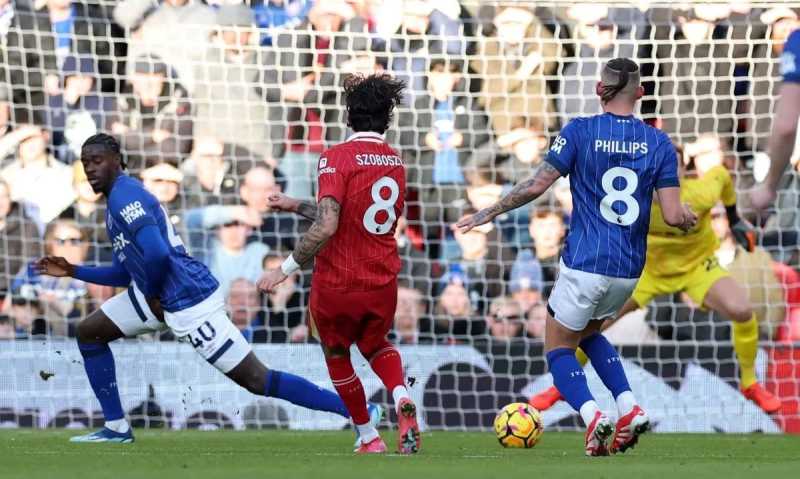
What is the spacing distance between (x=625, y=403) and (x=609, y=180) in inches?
43.4

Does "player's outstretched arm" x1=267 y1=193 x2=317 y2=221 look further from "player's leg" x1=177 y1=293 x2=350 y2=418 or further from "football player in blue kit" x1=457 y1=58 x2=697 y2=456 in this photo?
"player's leg" x1=177 y1=293 x2=350 y2=418

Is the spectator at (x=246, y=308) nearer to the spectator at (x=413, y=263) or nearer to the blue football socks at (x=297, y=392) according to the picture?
the spectator at (x=413, y=263)

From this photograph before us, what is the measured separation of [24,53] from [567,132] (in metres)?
6.67

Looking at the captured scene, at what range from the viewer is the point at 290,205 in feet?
24.6

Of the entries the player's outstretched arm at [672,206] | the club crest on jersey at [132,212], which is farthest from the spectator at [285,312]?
the player's outstretched arm at [672,206]

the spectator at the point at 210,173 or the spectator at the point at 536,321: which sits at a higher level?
the spectator at the point at 210,173

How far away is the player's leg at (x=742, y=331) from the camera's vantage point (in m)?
10.7

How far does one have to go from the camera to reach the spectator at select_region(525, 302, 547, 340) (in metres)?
12.1

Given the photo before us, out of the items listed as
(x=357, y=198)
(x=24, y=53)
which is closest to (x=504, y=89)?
(x=24, y=53)

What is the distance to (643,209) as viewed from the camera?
24.2 feet

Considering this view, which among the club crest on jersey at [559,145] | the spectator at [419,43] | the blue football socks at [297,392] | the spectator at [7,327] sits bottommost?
the blue football socks at [297,392]

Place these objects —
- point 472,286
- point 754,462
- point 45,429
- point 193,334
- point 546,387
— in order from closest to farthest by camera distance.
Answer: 1. point 754,462
2. point 193,334
3. point 45,429
4. point 546,387
5. point 472,286

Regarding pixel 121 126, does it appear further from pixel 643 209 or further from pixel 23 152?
pixel 643 209

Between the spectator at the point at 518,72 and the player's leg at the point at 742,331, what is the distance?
2626 millimetres
